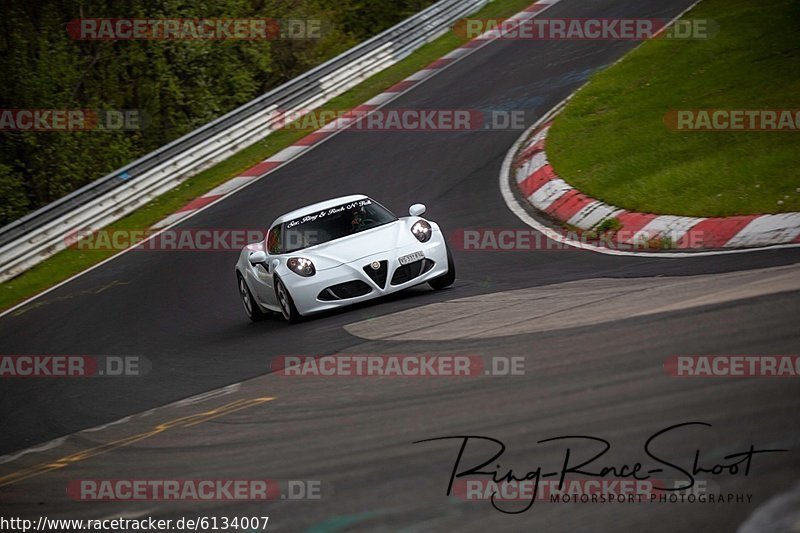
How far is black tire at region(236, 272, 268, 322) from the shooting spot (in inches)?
418

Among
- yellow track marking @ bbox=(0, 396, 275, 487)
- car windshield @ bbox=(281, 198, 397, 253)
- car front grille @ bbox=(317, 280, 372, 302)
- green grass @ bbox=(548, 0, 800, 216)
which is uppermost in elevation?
green grass @ bbox=(548, 0, 800, 216)

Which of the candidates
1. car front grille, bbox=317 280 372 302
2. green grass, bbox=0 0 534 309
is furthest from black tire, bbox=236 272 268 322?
green grass, bbox=0 0 534 309

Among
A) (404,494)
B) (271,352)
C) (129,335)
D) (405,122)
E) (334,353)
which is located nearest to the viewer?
(404,494)

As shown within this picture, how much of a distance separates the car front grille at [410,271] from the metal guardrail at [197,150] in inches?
357

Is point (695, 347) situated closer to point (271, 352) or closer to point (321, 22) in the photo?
point (271, 352)

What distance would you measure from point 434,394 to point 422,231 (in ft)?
13.0

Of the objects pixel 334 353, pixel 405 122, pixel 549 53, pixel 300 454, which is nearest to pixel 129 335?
pixel 334 353

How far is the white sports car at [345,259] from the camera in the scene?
30.3 feet

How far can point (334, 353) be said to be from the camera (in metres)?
7.55

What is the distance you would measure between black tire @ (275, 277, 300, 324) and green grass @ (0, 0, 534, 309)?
250 inches

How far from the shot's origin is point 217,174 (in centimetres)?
1870

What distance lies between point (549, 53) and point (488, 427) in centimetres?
1641

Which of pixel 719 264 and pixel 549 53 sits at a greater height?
pixel 549 53

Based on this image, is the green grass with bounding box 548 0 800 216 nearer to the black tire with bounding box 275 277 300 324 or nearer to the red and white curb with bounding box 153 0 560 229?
the black tire with bounding box 275 277 300 324
